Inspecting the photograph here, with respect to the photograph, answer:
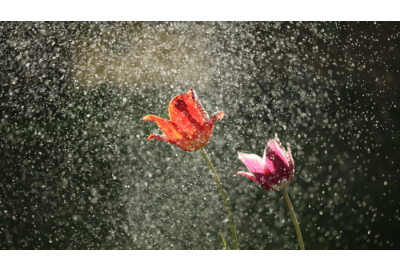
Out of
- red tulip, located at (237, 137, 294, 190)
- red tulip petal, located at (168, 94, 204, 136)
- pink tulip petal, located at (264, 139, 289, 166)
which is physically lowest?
red tulip, located at (237, 137, 294, 190)

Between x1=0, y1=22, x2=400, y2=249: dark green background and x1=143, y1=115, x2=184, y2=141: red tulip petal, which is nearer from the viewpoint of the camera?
x1=143, y1=115, x2=184, y2=141: red tulip petal

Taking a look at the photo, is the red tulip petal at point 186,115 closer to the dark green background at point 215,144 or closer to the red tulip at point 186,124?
the red tulip at point 186,124

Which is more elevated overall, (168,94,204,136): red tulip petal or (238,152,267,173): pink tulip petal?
(168,94,204,136): red tulip petal

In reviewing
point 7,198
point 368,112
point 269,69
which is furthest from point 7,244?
point 368,112

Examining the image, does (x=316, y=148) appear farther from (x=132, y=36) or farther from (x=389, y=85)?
(x=132, y=36)

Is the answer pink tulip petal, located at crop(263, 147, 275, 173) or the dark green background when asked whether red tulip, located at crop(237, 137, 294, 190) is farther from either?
the dark green background

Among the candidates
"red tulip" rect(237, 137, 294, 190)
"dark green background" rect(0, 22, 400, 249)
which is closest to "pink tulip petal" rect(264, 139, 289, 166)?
"red tulip" rect(237, 137, 294, 190)

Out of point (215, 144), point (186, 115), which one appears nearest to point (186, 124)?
point (186, 115)

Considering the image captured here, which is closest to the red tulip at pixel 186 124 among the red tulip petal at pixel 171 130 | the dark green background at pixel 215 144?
the red tulip petal at pixel 171 130
